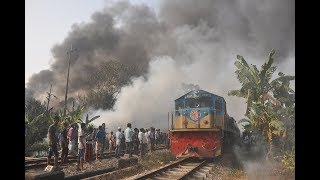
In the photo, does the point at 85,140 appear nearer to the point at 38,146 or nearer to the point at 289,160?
the point at 38,146

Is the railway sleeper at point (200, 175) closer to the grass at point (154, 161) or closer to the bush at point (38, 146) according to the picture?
the grass at point (154, 161)

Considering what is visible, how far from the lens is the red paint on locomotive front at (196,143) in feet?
38.5

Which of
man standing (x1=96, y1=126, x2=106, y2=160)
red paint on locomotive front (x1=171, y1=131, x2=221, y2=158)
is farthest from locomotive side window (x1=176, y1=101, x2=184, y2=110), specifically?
man standing (x1=96, y1=126, x2=106, y2=160)

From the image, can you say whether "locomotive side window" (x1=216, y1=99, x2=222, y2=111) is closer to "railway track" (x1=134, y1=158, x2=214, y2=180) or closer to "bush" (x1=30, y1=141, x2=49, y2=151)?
"railway track" (x1=134, y1=158, x2=214, y2=180)

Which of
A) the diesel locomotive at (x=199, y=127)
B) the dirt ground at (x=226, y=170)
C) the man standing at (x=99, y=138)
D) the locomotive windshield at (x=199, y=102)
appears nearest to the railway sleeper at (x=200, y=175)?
the dirt ground at (x=226, y=170)

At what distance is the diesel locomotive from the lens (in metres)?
11.8

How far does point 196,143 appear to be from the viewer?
1203 centimetres

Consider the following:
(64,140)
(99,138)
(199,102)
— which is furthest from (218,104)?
(64,140)

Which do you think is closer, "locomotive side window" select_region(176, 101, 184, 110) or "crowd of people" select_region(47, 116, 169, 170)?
"crowd of people" select_region(47, 116, 169, 170)

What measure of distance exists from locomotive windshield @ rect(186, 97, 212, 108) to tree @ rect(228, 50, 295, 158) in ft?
6.14

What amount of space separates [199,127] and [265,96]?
2.99 meters

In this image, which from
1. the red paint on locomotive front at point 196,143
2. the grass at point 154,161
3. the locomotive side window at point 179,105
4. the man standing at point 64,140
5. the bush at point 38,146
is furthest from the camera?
the bush at point 38,146
